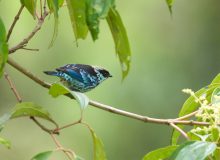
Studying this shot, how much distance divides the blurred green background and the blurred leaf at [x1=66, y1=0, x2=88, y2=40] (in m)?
5.39

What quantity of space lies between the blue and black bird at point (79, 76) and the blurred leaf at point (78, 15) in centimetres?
162

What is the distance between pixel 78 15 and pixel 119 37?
0.81 ft

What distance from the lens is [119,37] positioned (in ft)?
8.00

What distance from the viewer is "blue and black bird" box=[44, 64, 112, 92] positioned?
3.98 m

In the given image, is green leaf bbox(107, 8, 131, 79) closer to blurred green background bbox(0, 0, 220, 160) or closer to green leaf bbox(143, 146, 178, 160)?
green leaf bbox(143, 146, 178, 160)

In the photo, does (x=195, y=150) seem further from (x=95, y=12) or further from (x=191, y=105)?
(x=191, y=105)

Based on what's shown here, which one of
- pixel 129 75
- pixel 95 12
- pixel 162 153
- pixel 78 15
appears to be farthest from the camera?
pixel 129 75

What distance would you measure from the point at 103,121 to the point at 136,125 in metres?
0.70

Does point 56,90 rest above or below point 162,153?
above

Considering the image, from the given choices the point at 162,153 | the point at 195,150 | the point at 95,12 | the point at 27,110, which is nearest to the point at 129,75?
the point at 27,110

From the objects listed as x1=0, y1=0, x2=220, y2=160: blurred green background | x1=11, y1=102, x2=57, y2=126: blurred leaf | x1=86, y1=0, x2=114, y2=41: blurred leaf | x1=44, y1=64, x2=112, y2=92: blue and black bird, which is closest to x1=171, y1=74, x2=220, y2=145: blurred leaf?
x1=11, y1=102, x2=57, y2=126: blurred leaf

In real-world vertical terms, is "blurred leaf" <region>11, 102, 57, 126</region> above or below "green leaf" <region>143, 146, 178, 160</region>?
above

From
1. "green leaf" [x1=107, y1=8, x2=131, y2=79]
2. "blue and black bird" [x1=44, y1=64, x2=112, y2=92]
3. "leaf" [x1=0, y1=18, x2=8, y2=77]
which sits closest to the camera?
"leaf" [x1=0, y1=18, x2=8, y2=77]

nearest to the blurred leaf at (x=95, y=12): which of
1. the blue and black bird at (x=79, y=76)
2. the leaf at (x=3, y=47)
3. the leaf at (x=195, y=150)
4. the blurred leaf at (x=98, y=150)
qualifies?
the leaf at (x=3, y=47)
